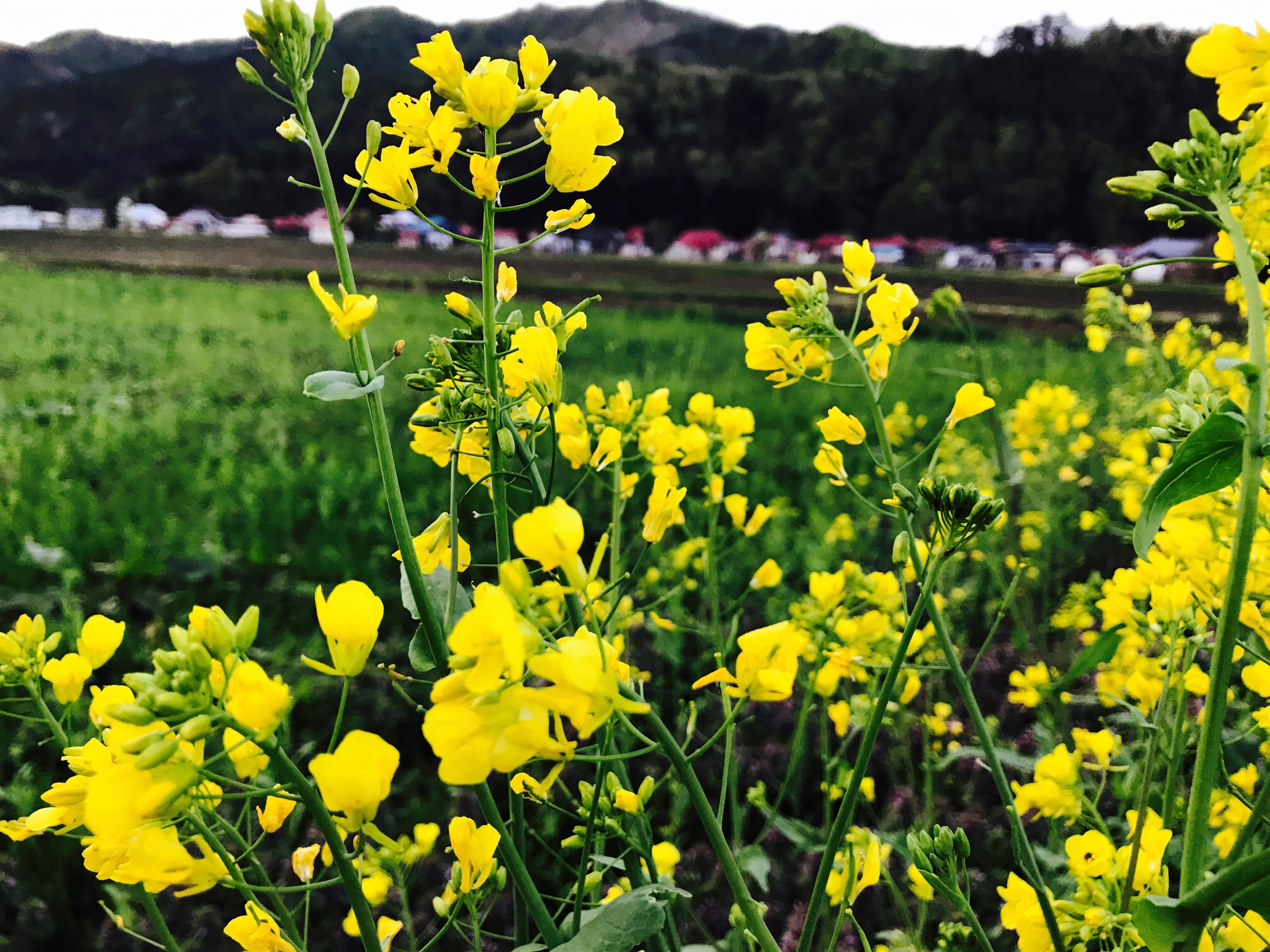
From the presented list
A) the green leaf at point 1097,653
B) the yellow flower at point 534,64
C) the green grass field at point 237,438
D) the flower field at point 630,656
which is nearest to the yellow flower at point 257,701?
the flower field at point 630,656

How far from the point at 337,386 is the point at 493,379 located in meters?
0.10

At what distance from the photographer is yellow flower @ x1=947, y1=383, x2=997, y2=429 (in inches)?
28.0

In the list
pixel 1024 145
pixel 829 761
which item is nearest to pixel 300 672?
pixel 829 761

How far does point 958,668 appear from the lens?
0.63m

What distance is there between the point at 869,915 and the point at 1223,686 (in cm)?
138

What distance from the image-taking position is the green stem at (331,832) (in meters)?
0.37

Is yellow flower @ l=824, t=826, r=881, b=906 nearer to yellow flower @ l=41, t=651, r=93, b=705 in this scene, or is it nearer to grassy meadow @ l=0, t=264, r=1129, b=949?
grassy meadow @ l=0, t=264, r=1129, b=949

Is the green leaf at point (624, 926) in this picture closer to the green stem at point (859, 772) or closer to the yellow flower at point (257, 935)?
the green stem at point (859, 772)

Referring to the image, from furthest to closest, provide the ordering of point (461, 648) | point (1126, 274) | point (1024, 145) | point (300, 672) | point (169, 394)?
1. point (1024, 145)
2. point (169, 394)
3. point (300, 672)
4. point (1126, 274)
5. point (461, 648)

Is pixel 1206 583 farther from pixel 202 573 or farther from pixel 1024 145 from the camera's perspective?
pixel 1024 145

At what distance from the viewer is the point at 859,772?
486mm

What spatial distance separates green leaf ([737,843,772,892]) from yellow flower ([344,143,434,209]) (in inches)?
29.9

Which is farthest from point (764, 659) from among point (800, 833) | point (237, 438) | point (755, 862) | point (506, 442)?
point (237, 438)

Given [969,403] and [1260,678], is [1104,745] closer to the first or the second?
[1260,678]
